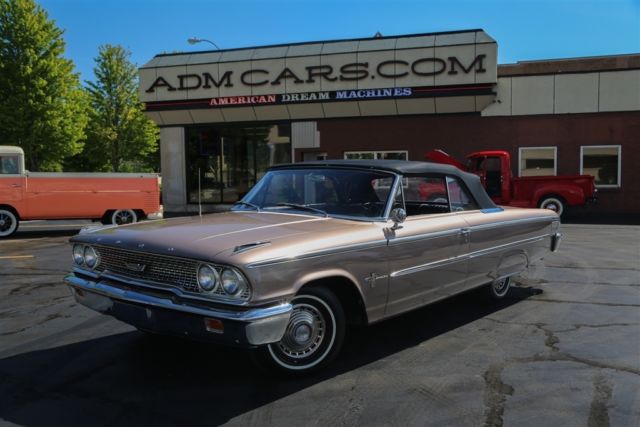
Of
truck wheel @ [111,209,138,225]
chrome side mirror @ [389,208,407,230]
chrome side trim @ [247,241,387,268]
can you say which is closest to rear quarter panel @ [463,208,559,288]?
chrome side mirror @ [389,208,407,230]

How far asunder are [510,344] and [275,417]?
239 cm

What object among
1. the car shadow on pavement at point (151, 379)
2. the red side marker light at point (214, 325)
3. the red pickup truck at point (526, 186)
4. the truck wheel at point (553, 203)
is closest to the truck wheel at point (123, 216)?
the red pickup truck at point (526, 186)

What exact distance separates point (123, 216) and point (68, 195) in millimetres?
1542

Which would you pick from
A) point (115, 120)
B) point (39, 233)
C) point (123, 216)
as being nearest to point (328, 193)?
point (123, 216)

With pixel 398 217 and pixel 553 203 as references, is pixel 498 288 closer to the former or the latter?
pixel 398 217

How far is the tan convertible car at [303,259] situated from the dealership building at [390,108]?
13406mm

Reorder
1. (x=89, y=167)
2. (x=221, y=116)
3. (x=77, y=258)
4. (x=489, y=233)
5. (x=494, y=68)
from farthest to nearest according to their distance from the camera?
(x=89, y=167) < (x=221, y=116) < (x=494, y=68) < (x=489, y=233) < (x=77, y=258)

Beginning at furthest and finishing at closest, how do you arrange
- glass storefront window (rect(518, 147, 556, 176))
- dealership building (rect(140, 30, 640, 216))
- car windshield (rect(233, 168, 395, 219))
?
glass storefront window (rect(518, 147, 556, 176)) → dealership building (rect(140, 30, 640, 216)) → car windshield (rect(233, 168, 395, 219))

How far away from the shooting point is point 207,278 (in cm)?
348

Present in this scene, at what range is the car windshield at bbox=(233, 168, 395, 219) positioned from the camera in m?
4.66

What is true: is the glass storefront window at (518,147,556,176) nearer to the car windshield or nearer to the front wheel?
the car windshield

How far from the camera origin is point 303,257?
3.65m

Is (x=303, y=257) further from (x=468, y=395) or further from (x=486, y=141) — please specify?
(x=486, y=141)

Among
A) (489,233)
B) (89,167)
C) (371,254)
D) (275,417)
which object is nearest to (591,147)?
(489,233)
